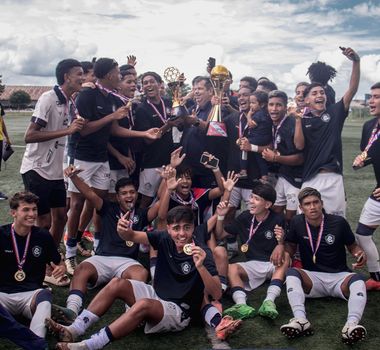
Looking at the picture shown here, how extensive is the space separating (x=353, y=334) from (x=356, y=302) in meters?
0.36

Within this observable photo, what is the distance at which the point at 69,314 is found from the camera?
3896 mm

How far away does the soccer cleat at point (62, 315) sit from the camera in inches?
151

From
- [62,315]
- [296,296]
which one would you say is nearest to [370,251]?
[296,296]

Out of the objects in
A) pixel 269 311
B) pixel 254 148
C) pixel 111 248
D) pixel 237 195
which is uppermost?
pixel 254 148

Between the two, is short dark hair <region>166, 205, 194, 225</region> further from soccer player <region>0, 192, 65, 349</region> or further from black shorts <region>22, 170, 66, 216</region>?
black shorts <region>22, 170, 66, 216</region>

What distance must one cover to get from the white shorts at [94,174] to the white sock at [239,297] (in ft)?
6.98

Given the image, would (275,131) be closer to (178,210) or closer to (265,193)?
(265,193)

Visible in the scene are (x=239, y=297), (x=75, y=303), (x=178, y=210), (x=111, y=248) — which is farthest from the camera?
(x=111, y=248)

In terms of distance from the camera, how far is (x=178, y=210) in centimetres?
397

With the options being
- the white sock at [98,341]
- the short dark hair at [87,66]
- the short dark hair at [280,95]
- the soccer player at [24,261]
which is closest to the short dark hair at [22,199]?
the soccer player at [24,261]

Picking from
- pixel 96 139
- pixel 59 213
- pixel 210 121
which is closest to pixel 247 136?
pixel 210 121

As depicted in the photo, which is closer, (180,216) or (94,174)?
(180,216)

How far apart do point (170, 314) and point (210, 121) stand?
10.4ft

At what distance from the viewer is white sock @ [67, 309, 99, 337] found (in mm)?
3602
